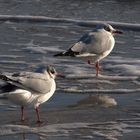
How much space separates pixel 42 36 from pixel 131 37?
1.69m

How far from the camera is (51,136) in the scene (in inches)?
287

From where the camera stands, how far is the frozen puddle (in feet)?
24.0

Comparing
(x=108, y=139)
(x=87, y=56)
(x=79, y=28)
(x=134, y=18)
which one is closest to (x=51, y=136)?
(x=108, y=139)

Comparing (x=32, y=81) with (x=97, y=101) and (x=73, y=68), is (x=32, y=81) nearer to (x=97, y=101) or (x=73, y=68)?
(x=97, y=101)

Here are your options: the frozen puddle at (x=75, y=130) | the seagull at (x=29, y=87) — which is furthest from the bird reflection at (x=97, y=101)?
the frozen puddle at (x=75, y=130)

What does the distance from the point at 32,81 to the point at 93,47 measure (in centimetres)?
292

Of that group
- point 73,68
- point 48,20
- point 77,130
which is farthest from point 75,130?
point 48,20

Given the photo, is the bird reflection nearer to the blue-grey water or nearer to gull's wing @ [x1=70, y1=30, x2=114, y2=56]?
the blue-grey water

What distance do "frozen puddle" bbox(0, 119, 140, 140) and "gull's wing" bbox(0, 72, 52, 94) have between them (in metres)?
0.47

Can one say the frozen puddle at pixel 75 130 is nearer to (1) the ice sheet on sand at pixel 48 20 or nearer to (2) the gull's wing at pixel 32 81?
(2) the gull's wing at pixel 32 81

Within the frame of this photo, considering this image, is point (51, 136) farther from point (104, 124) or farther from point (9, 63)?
point (9, 63)

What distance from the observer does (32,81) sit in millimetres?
7957

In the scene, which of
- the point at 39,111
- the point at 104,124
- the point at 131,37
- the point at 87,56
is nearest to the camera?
the point at 104,124

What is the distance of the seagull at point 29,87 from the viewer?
7.68m
